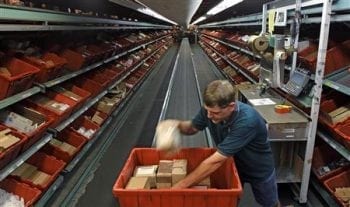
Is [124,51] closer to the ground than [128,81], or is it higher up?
higher up

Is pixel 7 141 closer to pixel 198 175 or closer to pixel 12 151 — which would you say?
pixel 12 151

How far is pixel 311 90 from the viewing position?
3.17m

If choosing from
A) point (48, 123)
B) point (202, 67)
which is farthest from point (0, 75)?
point (202, 67)

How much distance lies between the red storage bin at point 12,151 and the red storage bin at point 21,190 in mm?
279

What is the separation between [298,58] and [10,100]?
2.56 metres

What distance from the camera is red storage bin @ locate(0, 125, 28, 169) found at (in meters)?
2.54

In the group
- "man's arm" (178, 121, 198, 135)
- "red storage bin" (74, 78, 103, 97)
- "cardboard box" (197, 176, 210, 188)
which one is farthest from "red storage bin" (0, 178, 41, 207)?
"red storage bin" (74, 78, 103, 97)

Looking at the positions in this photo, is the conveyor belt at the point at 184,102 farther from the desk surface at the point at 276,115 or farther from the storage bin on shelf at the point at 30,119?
the storage bin on shelf at the point at 30,119

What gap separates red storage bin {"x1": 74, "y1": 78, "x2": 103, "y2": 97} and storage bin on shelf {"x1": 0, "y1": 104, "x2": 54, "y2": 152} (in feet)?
5.54

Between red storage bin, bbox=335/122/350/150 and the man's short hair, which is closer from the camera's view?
the man's short hair

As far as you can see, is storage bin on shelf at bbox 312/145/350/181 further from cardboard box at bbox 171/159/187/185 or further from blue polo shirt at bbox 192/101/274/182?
cardboard box at bbox 171/159/187/185

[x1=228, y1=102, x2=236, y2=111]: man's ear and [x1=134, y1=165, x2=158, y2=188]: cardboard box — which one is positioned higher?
[x1=228, y1=102, x2=236, y2=111]: man's ear

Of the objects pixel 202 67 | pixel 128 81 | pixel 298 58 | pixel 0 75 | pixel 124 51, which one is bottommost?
pixel 202 67

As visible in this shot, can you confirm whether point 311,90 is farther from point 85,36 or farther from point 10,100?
point 85,36
